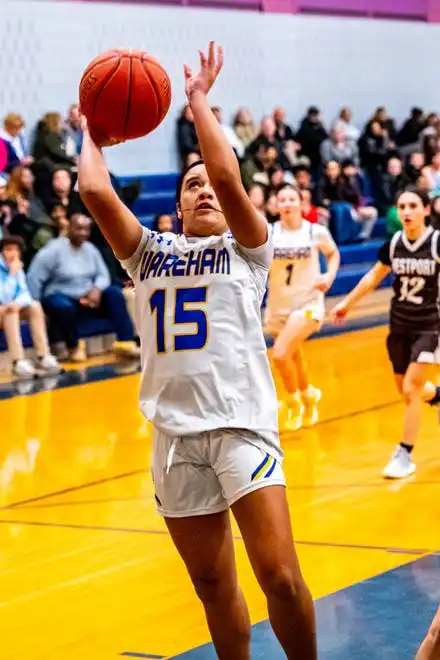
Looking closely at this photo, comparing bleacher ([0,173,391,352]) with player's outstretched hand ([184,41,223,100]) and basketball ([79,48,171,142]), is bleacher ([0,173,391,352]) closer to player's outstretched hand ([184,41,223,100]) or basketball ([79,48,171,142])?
basketball ([79,48,171,142])

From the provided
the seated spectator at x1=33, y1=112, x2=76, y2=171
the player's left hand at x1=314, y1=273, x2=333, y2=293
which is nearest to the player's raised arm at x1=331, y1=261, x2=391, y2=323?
the player's left hand at x1=314, y1=273, x2=333, y2=293

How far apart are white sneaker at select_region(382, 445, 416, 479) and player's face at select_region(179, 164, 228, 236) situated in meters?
4.17

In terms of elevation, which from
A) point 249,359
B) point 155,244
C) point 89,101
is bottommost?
point 249,359

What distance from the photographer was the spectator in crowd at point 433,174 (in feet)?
66.6

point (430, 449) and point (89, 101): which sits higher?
point (89, 101)

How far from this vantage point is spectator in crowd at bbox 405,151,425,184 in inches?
839

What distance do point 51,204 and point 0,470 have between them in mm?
6201

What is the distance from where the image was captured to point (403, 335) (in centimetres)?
841

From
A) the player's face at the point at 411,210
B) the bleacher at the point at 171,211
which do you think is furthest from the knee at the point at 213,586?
the bleacher at the point at 171,211

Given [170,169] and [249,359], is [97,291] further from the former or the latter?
[249,359]

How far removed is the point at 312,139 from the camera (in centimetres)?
2091

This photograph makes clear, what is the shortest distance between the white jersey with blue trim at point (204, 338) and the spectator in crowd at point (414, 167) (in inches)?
688

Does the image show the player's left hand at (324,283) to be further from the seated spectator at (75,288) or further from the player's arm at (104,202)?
the player's arm at (104,202)

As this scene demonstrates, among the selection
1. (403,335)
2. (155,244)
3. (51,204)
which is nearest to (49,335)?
(51,204)
